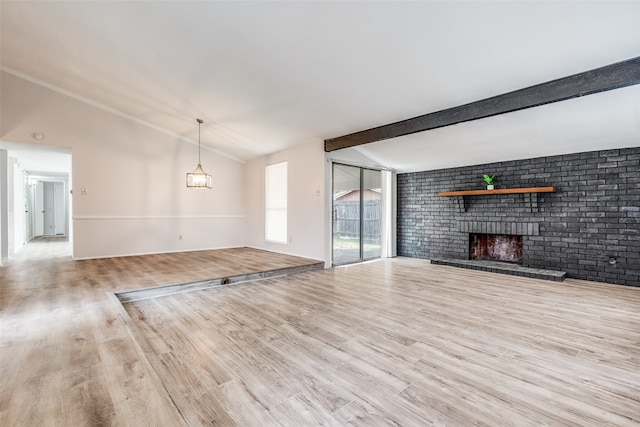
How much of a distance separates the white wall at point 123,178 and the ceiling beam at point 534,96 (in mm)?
4857

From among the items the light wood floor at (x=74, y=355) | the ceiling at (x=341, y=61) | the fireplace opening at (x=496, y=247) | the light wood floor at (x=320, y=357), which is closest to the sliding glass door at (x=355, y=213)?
the ceiling at (x=341, y=61)

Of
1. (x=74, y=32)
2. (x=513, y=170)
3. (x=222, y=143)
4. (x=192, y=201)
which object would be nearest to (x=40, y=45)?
(x=74, y=32)

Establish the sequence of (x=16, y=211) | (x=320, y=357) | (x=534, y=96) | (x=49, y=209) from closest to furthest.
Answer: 1. (x=320, y=357)
2. (x=534, y=96)
3. (x=16, y=211)
4. (x=49, y=209)

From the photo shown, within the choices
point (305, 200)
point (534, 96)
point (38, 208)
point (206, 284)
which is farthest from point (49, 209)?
point (534, 96)

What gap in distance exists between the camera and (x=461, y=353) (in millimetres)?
2336

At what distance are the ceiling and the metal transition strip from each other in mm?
2538

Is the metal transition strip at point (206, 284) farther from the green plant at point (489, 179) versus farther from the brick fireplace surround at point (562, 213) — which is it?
the green plant at point (489, 179)

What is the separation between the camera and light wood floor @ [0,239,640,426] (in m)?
1.61

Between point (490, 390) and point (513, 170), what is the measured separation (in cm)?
495

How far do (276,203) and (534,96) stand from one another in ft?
17.3

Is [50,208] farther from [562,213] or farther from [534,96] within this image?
[562,213]

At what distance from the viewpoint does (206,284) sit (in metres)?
4.36

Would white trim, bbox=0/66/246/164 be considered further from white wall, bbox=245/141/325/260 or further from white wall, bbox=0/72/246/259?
white wall, bbox=245/141/325/260

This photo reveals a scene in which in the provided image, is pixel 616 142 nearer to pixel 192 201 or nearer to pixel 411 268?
pixel 411 268
